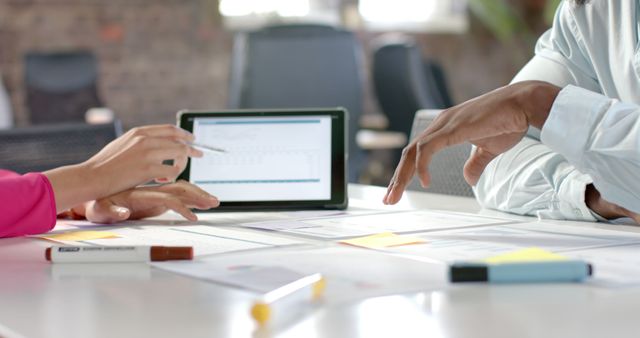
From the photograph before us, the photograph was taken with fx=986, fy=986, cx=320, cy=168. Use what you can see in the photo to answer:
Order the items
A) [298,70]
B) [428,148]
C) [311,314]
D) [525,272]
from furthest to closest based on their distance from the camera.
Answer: [298,70], [428,148], [525,272], [311,314]

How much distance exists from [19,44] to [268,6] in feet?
5.60

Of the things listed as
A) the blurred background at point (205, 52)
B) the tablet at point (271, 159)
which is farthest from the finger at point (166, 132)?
the blurred background at point (205, 52)

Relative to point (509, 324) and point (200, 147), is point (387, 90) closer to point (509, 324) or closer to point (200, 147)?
point (200, 147)

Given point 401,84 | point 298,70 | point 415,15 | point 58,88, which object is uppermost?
point 415,15

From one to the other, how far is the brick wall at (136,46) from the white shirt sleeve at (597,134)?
5.41 metres

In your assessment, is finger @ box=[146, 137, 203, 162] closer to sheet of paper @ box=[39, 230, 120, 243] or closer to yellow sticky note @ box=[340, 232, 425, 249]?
sheet of paper @ box=[39, 230, 120, 243]

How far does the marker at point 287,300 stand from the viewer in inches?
28.4

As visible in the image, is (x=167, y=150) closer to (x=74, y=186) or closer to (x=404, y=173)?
(x=74, y=186)

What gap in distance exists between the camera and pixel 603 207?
1326 millimetres

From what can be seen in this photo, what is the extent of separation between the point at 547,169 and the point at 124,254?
2.28 ft

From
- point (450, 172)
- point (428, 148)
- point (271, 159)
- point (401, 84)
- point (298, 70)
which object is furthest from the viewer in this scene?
point (401, 84)

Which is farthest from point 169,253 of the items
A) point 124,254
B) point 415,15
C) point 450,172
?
point 415,15

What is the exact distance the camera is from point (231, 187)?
1.59 meters

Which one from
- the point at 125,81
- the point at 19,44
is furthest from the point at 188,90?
the point at 19,44
